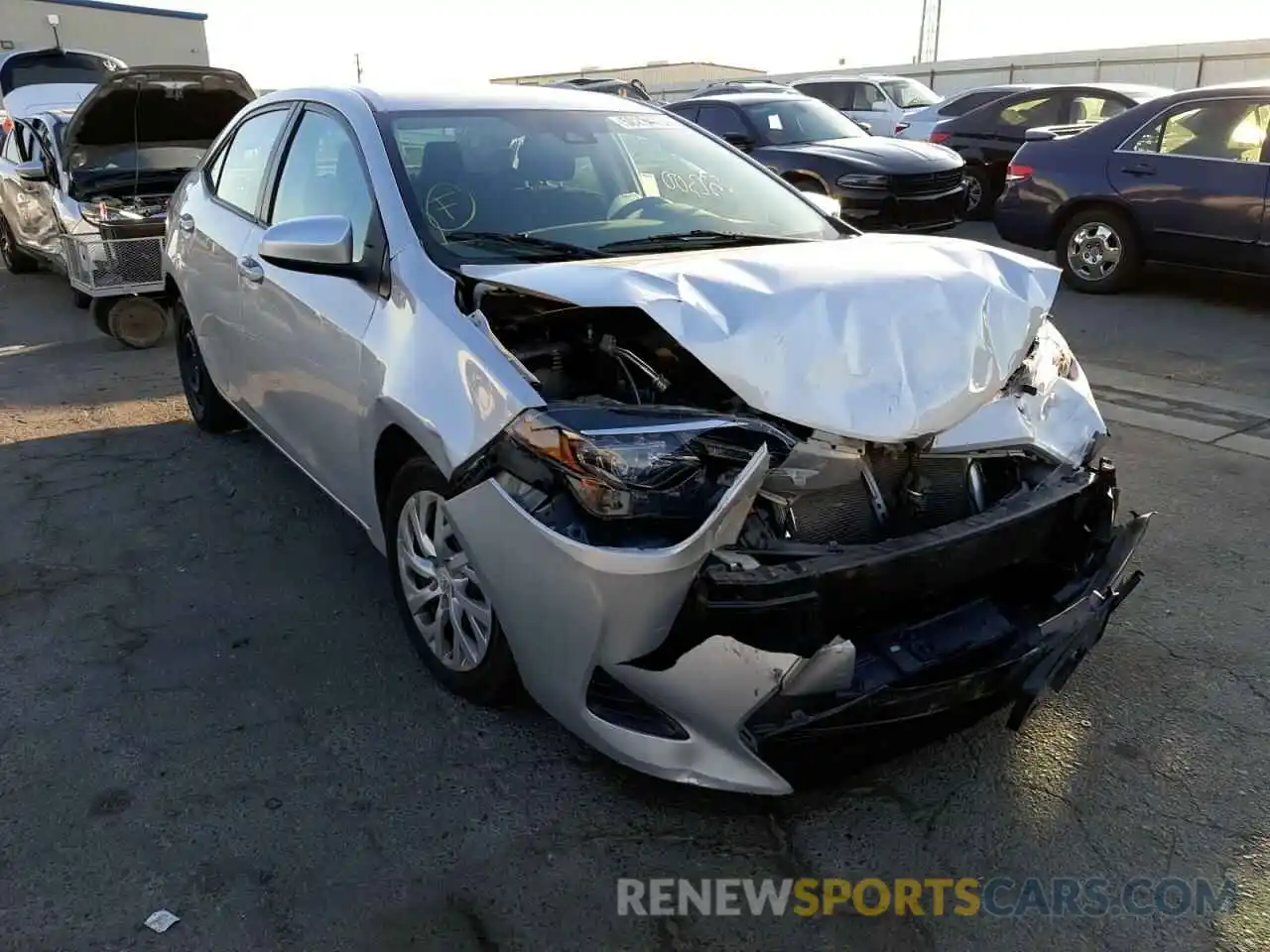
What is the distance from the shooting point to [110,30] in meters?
26.3

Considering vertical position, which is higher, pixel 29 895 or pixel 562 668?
pixel 562 668

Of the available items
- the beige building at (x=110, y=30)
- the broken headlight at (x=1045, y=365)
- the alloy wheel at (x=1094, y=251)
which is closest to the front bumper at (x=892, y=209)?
the alloy wheel at (x=1094, y=251)

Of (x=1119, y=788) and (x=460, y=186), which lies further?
(x=460, y=186)

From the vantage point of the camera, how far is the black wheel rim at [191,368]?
209 inches

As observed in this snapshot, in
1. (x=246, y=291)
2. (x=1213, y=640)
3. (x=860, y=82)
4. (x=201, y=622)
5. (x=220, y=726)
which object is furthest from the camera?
(x=860, y=82)

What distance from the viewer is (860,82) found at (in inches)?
679

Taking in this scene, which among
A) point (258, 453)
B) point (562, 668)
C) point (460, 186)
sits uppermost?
point (460, 186)

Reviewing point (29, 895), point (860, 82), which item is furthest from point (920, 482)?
point (860, 82)

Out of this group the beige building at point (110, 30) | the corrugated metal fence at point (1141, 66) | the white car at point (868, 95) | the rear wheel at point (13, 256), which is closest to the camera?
the rear wheel at point (13, 256)

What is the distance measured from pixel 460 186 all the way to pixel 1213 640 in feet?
9.28

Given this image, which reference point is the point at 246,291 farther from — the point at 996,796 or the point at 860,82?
the point at 860,82

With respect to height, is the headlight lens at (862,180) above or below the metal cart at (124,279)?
above

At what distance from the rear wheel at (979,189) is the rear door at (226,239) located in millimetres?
9645

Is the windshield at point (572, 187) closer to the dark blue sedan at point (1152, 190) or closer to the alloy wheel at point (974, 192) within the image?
the dark blue sedan at point (1152, 190)
